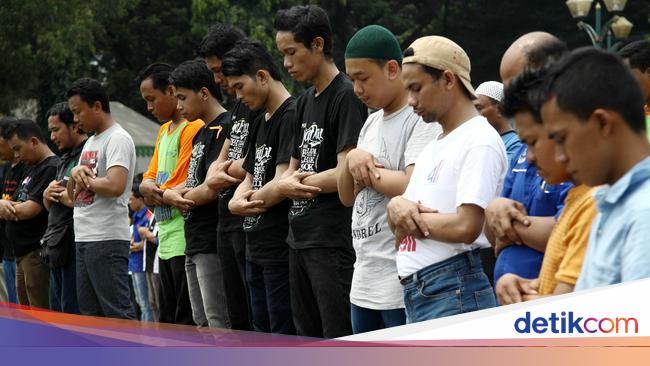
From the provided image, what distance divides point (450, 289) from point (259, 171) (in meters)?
2.63

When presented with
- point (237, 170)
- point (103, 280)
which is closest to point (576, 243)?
point (237, 170)

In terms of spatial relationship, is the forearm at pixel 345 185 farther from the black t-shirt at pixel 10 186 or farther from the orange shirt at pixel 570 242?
the black t-shirt at pixel 10 186

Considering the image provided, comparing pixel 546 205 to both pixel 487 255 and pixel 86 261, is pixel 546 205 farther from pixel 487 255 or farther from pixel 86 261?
pixel 86 261

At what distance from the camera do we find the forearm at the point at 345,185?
5727 millimetres

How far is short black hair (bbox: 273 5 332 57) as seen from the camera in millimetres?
6562

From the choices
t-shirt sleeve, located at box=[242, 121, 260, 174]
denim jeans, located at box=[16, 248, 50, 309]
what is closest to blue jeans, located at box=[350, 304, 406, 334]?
t-shirt sleeve, located at box=[242, 121, 260, 174]

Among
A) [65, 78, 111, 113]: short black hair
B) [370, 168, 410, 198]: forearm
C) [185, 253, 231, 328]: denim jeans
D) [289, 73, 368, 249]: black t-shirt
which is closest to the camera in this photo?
[370, 168, 410, 198]: forearm

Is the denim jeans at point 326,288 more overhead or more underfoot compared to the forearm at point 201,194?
more underfoot

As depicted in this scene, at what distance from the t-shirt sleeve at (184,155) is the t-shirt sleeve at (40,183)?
7.87ft

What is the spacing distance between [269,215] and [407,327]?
8.76ft

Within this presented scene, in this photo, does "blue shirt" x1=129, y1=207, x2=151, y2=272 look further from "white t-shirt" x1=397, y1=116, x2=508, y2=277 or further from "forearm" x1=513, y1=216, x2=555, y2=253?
"forearm" x1=513, y1=216, x2=555, y2=253

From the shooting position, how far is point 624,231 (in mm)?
2766

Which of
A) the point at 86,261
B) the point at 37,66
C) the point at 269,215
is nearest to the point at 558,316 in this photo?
the point at 269,215

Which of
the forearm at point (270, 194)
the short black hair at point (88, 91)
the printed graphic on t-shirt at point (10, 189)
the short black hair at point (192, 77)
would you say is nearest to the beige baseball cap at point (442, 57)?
the forearm at point (270, 194)
